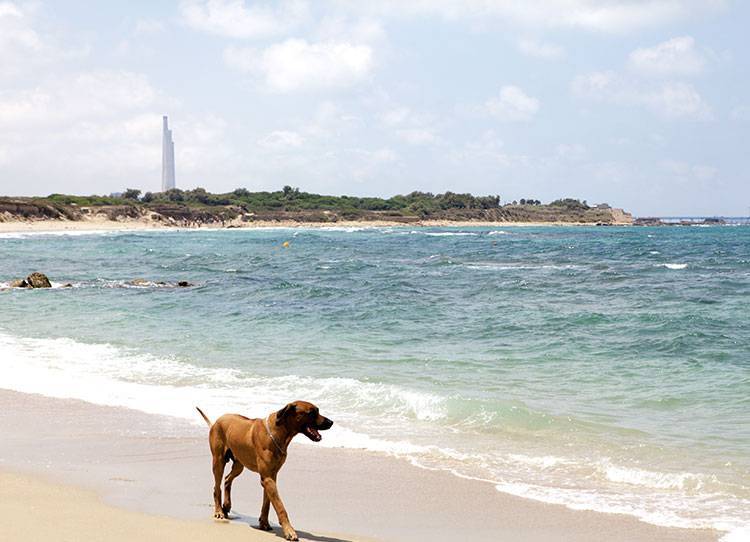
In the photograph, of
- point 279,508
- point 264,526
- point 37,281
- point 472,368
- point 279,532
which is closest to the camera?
point 279,508

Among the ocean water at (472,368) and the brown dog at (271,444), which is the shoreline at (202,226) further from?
the brown dog at (271,444)

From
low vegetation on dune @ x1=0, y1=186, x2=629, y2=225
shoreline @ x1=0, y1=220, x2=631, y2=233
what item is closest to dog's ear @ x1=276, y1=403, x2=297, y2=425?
shoreline @ x1=0, y1=220, x2=631, y2=233

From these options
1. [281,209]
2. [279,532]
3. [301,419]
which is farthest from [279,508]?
[281,209]

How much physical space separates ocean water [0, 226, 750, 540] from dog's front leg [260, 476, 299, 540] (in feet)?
7.74

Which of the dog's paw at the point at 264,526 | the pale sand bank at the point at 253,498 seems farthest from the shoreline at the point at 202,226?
the dog's paw at the point at 264,526

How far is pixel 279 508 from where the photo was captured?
6047 millimetres

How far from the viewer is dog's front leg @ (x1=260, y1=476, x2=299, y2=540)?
596cm

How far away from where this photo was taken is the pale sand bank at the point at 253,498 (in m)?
6.23

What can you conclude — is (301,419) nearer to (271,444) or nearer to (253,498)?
(271,444)

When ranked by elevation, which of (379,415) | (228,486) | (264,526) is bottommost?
(379,415)

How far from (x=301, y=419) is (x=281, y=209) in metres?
154

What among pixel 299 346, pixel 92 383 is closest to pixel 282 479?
pixel 92 383

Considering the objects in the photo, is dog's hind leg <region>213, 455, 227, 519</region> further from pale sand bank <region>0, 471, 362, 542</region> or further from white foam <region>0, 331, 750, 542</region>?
white foam <region>0, 331, 750, 542</region>

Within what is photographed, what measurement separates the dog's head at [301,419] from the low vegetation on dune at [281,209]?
103074mm
